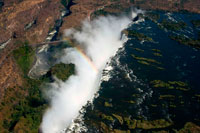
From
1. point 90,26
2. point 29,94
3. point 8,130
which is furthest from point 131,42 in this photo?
point 8,130

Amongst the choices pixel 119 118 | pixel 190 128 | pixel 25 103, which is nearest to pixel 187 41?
pixel 190 128

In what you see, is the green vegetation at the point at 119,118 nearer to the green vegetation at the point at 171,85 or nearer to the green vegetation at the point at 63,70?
the green vegetation at the point at 171,85

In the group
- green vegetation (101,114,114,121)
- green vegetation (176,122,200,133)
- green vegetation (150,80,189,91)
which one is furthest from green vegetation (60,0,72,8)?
green vegetation (176,122,200,133)

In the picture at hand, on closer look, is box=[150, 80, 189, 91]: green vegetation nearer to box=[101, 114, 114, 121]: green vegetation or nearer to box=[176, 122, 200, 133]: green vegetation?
box=[176, 122, 200, 133]: green vegetation

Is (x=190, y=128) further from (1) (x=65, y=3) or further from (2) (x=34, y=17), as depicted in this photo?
(1) (x=65, y=3)

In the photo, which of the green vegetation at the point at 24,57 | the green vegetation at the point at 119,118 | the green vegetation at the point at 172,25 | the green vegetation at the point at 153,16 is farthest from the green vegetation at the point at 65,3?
the green vegetation at the point at 119,118
